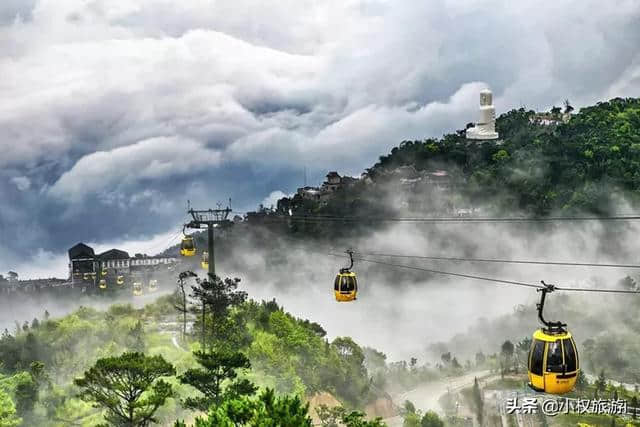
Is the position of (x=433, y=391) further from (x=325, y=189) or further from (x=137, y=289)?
(x=325, y=189)

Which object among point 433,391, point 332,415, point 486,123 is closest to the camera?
point 332,415

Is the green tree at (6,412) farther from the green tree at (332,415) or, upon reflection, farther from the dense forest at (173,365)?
the green tree at (332,415)

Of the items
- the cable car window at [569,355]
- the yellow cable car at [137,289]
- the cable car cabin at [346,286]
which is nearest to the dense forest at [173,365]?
the yellow cable car at [137,289]

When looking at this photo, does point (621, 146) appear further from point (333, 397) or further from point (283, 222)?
point (333, 397)

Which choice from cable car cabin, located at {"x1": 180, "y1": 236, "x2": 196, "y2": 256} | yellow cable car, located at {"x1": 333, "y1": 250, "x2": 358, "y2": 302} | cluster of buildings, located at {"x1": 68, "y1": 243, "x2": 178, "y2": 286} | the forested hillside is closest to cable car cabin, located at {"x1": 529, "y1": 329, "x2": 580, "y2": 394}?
yellow cable car, located at {"x1": 333, "y1": 250, "x2": 358, "y2": 302}

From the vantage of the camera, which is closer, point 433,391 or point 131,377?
point 131,377

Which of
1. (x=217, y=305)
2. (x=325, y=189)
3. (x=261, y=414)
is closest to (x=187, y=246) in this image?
(x=217, y=305)
